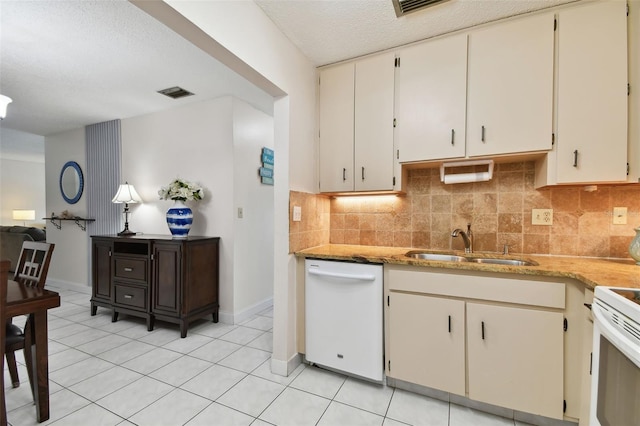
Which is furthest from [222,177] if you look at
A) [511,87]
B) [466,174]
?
[511,87]

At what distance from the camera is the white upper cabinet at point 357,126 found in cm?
207

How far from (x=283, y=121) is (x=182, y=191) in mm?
1547

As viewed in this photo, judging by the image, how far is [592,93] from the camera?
1583 mm

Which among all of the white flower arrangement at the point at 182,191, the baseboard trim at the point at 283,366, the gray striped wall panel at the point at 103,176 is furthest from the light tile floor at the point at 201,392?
the gray striped wall panel at the point at 103,176

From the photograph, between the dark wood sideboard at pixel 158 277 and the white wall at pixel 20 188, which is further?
the white wall at pixel 20 188

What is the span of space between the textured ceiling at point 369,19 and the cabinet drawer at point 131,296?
2819 millimetres

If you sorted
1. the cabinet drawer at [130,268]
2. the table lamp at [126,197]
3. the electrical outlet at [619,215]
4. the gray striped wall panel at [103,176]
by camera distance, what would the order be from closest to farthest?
the electrical outlet at [619,215] → the cabinet drawer at [130,268] → the table lamp at [126,197] → the gray striped wall panel at [103,176]

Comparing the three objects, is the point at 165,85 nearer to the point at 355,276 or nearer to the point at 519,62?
the point at 355,276

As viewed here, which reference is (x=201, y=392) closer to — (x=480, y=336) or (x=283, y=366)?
(x=283, y=366)

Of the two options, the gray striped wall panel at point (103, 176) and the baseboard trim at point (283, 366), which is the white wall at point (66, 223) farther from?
the baseboard trim at point (283, 366)

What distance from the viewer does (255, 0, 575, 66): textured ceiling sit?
165 cm

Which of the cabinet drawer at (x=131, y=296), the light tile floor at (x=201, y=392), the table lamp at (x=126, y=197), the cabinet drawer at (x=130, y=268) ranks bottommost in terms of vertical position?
the light tile floor at (x=201, y=392)

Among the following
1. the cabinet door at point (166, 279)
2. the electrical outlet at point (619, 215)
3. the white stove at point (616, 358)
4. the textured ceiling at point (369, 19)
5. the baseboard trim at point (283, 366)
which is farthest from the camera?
the cabinet door at point (166, 279)

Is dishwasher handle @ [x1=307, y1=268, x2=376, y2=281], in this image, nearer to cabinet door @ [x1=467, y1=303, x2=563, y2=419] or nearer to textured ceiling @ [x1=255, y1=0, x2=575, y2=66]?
cabinet door @ [x1=467, y1=303, x2=563, y2=419]
